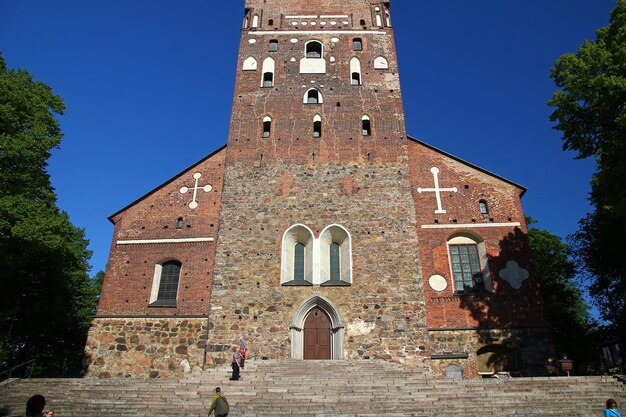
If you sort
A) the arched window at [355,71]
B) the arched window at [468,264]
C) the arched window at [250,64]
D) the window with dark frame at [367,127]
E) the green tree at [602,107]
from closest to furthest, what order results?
the green tree at [602,107] < the arched window at [468,264] < the window with dark frame at [367,127] < the arched window at [355,71] < the arched window at [250,64]

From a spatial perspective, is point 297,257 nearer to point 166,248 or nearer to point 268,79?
point 166,248

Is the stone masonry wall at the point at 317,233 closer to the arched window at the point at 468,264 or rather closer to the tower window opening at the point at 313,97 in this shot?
the arched window at the point at 468,264

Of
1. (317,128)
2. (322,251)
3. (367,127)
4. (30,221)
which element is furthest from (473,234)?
(30,221)

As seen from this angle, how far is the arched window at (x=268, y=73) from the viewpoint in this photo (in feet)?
75.6

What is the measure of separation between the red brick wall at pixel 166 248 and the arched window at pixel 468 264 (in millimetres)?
10023

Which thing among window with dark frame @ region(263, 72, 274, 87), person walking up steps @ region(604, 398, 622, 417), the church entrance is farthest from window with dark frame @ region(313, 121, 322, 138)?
person walking up steps @ region(604, 398, 622, 417)

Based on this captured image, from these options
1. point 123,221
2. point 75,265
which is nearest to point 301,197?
point 123,221

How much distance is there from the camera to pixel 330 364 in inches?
599

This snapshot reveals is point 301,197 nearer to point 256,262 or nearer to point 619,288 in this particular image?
point 256,262

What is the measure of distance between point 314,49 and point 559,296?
20.4 metres

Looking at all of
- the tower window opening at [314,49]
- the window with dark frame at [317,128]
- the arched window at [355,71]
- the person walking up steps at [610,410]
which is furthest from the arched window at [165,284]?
the person walking up steps at [610,410]

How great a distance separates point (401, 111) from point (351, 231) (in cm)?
683

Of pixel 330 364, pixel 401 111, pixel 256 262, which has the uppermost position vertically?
pixel 401 111

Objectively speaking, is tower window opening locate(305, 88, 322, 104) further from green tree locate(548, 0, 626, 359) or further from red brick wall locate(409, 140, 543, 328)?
green tree locate(548, 0, 626, 359)
